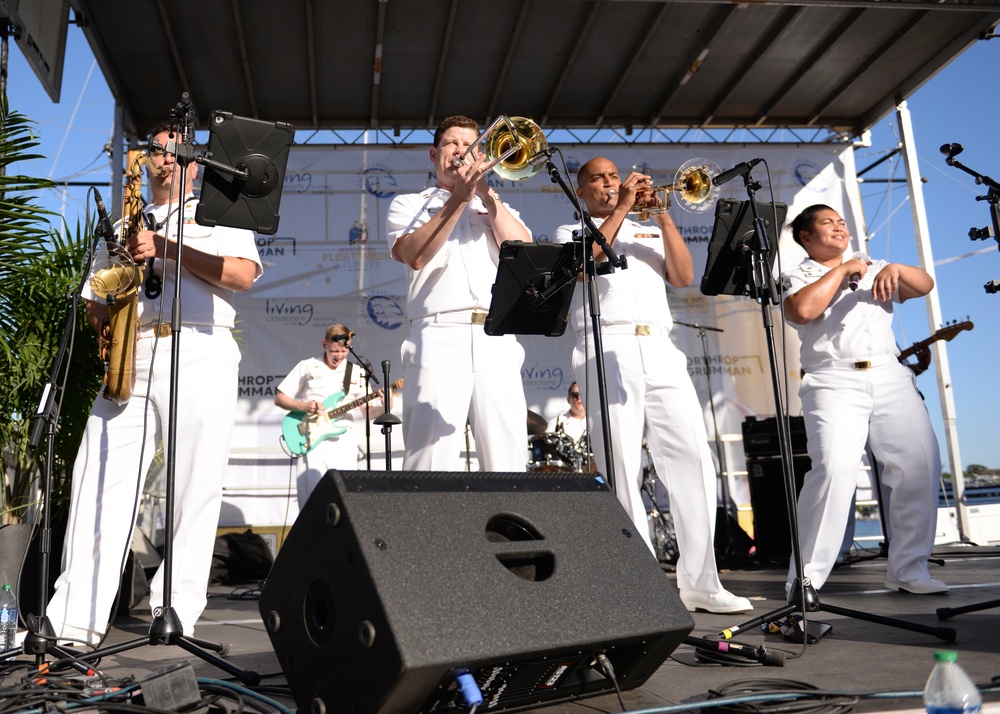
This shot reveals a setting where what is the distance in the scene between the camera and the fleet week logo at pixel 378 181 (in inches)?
352

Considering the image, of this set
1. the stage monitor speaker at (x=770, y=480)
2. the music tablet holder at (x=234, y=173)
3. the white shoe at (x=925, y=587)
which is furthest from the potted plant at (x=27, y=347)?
the stage monitor speaker at (x=770, y=480)

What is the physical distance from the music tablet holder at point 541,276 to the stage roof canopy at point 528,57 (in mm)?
4914

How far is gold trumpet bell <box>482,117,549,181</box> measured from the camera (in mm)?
3523

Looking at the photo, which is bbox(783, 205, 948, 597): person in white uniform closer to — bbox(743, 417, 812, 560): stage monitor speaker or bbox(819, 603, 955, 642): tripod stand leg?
bbox(819, 603, 955, 642): tripod stand leg

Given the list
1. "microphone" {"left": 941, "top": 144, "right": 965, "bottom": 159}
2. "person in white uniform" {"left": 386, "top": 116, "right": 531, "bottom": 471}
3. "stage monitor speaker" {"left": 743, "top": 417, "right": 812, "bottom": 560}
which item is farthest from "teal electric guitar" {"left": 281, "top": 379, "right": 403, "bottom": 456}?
"microphone" {"left": 941, "top": 144, "right": 965, "bottom": 159}

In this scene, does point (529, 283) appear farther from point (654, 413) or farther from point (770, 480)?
point (770, 480)

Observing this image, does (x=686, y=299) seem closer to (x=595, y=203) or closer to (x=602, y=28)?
(x=602, y=28)

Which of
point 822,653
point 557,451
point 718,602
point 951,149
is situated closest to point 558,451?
point 557,451

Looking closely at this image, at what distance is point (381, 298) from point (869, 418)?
18.3 ft

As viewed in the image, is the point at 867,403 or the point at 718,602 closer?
the point at 718,602

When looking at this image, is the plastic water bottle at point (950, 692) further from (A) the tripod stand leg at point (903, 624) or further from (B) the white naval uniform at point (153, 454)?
(B) the white naval uniform at point (153, 454)

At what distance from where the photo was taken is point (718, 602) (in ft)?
12.5

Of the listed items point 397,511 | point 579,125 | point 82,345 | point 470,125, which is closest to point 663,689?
point 397,511

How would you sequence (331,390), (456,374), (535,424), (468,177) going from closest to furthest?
(468,177), (456,374), (331,390), (535,424)
